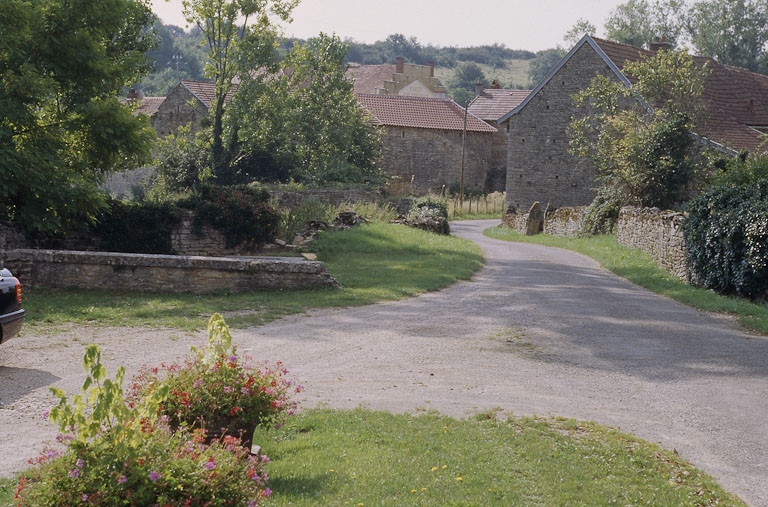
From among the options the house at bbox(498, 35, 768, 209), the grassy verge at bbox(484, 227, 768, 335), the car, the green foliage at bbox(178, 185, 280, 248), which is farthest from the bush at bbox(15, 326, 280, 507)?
the house at bbox(498, 35, 768, 209)

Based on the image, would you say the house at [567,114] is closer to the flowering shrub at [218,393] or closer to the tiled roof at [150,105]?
the tiled roof at [150,105]

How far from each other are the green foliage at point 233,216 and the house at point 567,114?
24.7 m

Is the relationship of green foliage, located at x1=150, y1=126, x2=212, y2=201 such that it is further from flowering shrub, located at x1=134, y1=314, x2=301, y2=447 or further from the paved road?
flowering shrub, located at x1=134, y1=314, x2=301, y2=447

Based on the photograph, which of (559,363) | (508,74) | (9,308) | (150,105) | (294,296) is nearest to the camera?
(9,308)

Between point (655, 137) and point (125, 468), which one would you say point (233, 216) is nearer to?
point (655, 137)

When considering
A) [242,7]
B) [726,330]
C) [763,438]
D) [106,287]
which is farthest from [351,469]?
[242,7]

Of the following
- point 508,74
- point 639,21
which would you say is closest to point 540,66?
point 508,74

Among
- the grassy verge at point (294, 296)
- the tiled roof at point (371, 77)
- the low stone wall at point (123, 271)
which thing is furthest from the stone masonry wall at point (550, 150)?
the tiled roof at point (371, 77)

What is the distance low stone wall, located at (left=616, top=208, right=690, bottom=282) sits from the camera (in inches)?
807

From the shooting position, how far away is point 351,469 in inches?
248

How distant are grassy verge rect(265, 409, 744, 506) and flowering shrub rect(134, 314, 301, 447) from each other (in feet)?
1.78

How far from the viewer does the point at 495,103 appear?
70.4 meters

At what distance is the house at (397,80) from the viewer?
252ft

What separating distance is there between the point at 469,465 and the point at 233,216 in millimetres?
14776
